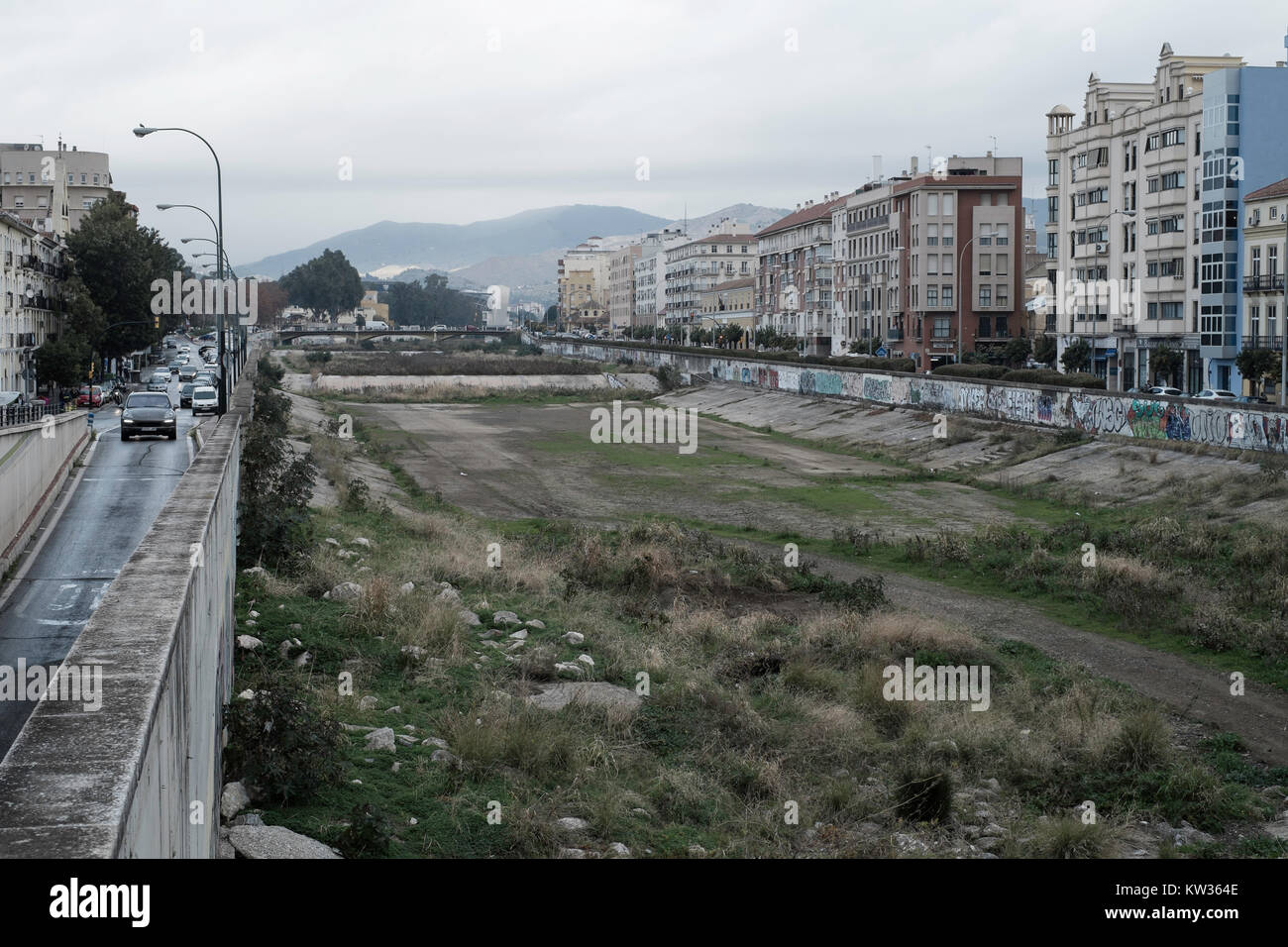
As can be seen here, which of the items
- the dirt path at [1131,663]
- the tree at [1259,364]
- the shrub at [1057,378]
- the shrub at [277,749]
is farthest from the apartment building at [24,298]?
the tree at [1259,364]

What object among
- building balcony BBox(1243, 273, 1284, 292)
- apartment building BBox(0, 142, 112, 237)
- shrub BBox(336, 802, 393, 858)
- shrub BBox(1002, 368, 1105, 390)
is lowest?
shrub BBox(336, 802, 393, 858)

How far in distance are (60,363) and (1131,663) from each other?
69.9m

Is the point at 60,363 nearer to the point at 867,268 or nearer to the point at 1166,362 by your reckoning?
the point at 1166,362

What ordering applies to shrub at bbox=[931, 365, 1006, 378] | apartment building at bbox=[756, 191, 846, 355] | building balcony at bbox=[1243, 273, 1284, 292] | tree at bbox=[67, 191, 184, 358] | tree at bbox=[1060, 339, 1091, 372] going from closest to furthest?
building balcony at bbox=[1243, 273, 1284, 292]
shrub at bbox=[931, 365, 1006, 378]
tree at bbox=[1060, 339, 1091, 372]
tree at bbox=[67, 191, 184, 358]
apartment building at bbox=[756, 191, 846, 355]

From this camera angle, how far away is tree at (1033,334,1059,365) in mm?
99938

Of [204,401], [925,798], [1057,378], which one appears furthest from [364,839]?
[1057,378]

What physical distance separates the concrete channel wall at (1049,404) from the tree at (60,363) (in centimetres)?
4991

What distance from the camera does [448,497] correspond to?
179 feet

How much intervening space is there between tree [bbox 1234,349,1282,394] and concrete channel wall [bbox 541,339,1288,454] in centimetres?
1435

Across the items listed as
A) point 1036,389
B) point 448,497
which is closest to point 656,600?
point 448,497

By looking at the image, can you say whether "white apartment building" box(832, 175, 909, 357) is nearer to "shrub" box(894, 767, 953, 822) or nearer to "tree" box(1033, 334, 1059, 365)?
"tree" box(1033, 334, 1059, 365)

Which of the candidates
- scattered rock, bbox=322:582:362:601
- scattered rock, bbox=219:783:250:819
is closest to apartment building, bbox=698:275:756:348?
scattered rock, bbox=322:582:362:601
